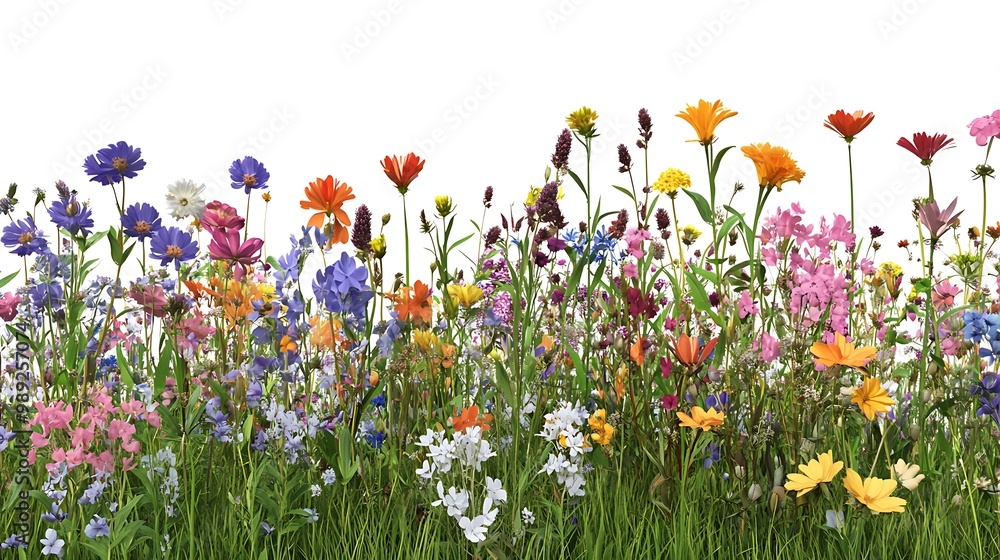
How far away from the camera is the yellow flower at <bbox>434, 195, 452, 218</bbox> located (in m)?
2.69

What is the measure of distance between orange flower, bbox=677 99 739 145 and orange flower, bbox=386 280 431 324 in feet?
3.30

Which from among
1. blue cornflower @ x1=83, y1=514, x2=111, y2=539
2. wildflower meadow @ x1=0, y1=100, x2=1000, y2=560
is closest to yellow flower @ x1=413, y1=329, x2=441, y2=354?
wildflower meadow @ x1=0, y1=100, x2=1000, y2=560

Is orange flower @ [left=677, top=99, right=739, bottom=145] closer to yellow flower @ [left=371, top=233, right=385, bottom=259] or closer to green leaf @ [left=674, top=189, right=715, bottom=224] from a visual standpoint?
green leaf @ [left=674, top=189, right=715, bottom=224]

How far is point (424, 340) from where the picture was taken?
245 cm

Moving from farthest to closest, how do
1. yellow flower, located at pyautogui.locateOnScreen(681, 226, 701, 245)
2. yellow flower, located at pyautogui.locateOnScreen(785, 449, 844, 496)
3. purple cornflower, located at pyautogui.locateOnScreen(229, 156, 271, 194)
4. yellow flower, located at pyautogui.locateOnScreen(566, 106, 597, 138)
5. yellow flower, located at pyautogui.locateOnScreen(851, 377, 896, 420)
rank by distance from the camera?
yellow flower, located at pyautogui.locateOnScreen(681, 226, 701, 245)
yellow flower, located at pyautogui.locateOnScreen(566, 106, 597, 138)
purple cornflower, located at pyautogui.locateOnScreen(229, 156, 271, 194)
yellow flower, located at pyautogui.locateOnScreen(851, 377, 896, 420)
yellow flower, located at pyautogui.locateOnScreen(785, 449, 844, 496)

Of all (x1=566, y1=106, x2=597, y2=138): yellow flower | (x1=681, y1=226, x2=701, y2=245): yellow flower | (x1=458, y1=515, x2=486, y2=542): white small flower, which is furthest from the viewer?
(x1=681, y1=226, x2=701, y2=245): yellow flower

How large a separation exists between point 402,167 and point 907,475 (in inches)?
63.6

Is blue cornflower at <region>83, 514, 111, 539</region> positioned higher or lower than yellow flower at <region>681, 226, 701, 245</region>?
lower

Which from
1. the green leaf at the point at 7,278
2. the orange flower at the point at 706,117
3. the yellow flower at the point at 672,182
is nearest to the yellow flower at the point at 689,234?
the yellow flower at the point at 672,182

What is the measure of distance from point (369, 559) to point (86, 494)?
729 mm

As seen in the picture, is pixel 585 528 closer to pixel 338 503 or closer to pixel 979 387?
pixel 338 503

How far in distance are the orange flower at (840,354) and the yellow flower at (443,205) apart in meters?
1.20

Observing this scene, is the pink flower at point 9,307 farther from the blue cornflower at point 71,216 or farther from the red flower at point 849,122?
the red flower at point 849,122

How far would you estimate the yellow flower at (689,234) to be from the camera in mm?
3668
